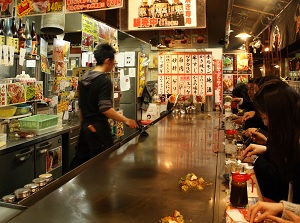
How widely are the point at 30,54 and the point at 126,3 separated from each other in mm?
1750

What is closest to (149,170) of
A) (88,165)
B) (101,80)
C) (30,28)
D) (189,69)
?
(88,165)

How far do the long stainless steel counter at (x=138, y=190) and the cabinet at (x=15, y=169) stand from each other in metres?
1.41

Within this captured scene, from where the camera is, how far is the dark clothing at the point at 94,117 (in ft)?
11.6

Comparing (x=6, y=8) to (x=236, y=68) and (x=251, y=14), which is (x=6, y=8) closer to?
(x=251, y=14)

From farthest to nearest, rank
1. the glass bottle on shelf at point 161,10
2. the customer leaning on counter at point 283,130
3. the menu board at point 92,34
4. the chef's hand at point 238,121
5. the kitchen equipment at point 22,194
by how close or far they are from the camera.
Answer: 1. the menu board at point 92,34
2. the chef's hand at point 238,121
3. the glass bottle on shelf at point 161,10
4. the customer leaning on counter at point 283,130
5. the kitchen equipment at point 22,194

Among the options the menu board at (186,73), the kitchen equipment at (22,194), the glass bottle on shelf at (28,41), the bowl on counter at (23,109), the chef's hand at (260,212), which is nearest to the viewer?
the chef's hand at (260,212)

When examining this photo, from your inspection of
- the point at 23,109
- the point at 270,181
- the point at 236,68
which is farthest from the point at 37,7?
the point at 236,68

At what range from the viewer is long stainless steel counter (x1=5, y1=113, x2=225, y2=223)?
65.1 inches

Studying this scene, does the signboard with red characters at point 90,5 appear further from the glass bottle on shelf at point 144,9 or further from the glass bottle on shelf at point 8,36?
the glass bottle on shelf at point 8,36

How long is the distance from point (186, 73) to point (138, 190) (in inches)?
201

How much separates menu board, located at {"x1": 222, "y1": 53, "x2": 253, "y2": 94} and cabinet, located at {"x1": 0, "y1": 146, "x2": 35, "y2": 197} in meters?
7.88

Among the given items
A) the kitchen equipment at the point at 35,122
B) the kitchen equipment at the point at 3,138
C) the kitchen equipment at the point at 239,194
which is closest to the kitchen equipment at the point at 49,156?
the kitchen equipment at the point at 35,122

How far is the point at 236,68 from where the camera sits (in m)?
10.7

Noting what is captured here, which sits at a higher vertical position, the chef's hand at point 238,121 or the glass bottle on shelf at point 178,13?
the glass bottle on shelf at point 178,13
